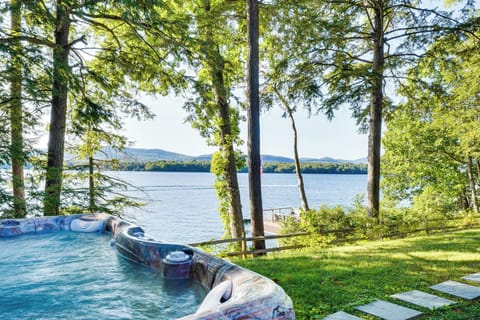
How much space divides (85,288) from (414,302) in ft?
9.61

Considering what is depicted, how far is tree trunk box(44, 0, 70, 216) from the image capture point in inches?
235

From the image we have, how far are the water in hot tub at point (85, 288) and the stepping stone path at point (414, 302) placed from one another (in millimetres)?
1319

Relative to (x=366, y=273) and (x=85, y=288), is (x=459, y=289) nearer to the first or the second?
(x=366, y=273)

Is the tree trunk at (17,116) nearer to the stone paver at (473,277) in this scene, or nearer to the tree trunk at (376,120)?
the stone paver at (473,277)

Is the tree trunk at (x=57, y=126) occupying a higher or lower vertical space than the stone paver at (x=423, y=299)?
higher

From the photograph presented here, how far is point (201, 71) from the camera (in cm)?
849

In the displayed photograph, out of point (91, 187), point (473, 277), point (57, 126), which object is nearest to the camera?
point (473, 277)

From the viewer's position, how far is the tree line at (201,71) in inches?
241

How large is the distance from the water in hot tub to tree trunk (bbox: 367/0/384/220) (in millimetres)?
6378

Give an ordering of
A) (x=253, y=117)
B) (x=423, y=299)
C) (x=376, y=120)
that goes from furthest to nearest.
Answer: (x=376, y=120) < (x=253, y=117) < (x=423, y=299)

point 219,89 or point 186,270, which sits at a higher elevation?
point 219,89

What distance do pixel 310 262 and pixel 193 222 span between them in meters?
19.5

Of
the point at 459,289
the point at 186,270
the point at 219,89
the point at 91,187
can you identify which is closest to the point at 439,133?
the point at 219,89

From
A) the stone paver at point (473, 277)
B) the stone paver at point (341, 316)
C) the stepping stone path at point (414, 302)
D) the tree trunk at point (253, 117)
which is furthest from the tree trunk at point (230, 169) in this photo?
the stone paver at point (341, 316)
